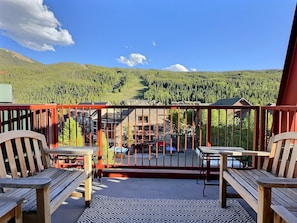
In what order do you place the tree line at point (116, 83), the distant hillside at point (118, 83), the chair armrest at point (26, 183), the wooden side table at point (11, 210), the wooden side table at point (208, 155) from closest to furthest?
the wooden side table at point (11, 210), the chair armrest at point (26, 183), the wooden side table at point (208, 155), the tree line at point (116, 83), the distant hillside at point (118, 83)

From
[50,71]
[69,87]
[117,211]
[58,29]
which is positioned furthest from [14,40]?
[117,211]

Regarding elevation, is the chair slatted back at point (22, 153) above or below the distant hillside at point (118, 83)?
below

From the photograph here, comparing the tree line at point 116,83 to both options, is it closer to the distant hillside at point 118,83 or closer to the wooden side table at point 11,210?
the distant hillside at point 118,83

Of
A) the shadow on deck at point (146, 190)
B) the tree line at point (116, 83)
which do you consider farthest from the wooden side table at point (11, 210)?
the tree line at point (116, 83)

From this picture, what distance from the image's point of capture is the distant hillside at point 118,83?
1241 centimetres

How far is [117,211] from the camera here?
7.70ft

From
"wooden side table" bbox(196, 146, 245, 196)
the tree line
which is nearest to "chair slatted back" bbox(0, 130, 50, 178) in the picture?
"wooden side table" bbox(196, 146, 245, 196)

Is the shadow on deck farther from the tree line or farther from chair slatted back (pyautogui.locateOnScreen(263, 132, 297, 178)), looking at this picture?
the tree line

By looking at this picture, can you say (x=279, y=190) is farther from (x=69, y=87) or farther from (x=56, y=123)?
(x=69, y=87)

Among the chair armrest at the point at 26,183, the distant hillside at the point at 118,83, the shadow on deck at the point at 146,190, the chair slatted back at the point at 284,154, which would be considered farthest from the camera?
the distant hillside at the point at 118,83

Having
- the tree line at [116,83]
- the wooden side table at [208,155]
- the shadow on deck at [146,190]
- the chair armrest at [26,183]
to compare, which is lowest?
the shadow on deck at [146,190]

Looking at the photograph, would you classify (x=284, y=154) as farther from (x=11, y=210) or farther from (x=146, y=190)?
(x=11, y=210)

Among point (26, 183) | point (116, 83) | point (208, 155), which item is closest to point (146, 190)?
point (208, 155)

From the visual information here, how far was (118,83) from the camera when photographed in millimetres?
16844
